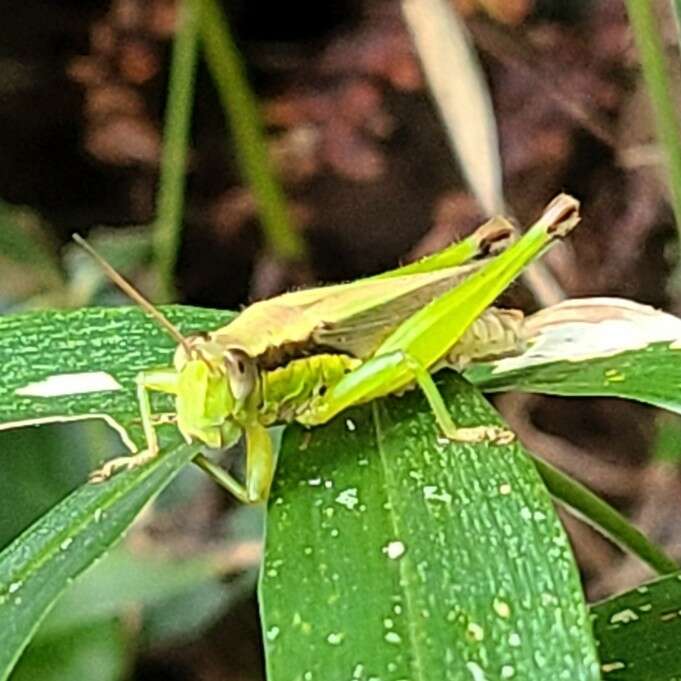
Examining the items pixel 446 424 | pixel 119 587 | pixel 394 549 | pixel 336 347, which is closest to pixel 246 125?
pixel 119 587

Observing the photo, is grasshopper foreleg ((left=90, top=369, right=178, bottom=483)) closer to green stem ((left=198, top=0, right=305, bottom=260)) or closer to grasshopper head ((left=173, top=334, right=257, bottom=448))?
grasshopper head ((left=173, top=334, right=257, bottom=448))

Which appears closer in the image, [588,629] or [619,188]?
[588,629]

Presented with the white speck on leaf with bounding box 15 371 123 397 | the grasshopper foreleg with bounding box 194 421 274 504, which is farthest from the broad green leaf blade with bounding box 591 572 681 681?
the white speck on leaf with bounding box 15 371 123 397

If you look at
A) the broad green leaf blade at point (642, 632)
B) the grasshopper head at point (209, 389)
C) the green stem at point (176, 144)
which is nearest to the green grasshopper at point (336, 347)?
the grasshopper head at point (209, 389)

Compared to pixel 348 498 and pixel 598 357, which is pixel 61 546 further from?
pixel 598 357

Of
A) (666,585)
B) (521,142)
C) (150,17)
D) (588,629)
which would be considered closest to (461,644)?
(588,629)

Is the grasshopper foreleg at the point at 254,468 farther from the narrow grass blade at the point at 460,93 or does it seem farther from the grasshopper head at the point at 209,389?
the narrow grass blade at the point at 460,93

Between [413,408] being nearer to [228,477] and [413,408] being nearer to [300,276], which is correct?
[228,477]
